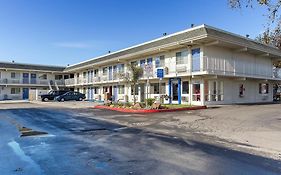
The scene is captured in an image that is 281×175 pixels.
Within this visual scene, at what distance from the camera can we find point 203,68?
23.7m

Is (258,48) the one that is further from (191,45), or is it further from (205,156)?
(205,156)

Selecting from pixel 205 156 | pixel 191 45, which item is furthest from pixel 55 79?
pixel 205 156

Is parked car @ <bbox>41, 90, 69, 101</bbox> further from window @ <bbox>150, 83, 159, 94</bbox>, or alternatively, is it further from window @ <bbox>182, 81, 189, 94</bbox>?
window @ <bbox>182, 81, 189, 94</bbox>

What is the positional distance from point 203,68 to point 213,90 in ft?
11.3

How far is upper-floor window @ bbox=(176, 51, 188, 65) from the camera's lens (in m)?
26.2

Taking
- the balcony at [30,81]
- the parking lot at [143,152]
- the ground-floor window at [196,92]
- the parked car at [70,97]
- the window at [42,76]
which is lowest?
the parking lot at [143,152]

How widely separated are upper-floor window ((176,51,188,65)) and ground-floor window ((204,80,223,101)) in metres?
3.15

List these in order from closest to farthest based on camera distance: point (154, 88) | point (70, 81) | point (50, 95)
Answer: point (154, 88) → point (50, 95) → point (70, 81)

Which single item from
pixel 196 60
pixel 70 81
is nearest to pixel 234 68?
pixel 196 60

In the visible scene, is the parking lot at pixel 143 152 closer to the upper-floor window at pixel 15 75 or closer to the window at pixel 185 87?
the window at pixel 185 87

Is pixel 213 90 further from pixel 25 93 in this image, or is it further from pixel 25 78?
pixel 25 93

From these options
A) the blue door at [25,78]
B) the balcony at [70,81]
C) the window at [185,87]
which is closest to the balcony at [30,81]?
the blue door at [25,78]

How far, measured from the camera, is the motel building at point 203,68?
2432 centimetres

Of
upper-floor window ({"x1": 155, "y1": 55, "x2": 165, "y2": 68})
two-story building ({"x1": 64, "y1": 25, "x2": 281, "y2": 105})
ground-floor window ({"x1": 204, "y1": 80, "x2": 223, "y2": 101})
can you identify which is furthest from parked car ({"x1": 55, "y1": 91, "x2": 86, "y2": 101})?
ground-floor window ({"x1": 204, "y1": 80, "x2": 223, "y2": 101})
